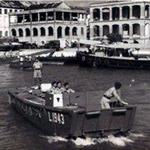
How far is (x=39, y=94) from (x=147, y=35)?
79094mm

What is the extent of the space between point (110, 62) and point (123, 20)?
1559 inches

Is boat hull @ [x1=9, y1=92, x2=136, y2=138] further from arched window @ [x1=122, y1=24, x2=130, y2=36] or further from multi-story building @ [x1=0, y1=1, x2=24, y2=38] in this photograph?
multi-story building @ [x1=0, y1=1, x2=24, y2=38]

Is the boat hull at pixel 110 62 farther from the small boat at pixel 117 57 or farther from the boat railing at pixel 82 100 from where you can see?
the boat railing at pixel 82 100

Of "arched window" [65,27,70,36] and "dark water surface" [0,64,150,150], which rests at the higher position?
"arched window" [65,27,70,36]

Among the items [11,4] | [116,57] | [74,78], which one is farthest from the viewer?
[11,4]

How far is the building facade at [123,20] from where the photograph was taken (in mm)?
110375

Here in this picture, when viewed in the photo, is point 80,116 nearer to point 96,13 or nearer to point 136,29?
point 136,29

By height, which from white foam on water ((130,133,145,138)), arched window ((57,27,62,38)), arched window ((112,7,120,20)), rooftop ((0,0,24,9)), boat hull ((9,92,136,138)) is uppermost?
rooftop ((0,0,24,9))

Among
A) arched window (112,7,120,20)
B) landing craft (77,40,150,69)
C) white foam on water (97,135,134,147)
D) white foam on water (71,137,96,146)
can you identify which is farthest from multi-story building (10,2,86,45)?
white foam on water (71,137,96,146)

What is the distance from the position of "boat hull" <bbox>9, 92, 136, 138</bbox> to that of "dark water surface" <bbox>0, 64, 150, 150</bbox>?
0.52 metres

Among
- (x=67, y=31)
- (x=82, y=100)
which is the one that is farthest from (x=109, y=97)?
(x=67, y=31)

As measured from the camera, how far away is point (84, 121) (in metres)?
25.8

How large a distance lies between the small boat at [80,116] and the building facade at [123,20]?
3159 inches

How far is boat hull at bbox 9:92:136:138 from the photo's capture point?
2562cm
